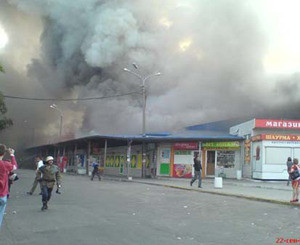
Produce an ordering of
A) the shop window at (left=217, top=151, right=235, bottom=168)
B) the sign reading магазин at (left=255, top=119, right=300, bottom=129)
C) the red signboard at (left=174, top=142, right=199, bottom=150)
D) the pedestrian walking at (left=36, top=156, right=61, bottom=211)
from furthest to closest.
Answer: the red signboard at (left=174, top=142, right=199, bottom=150), the shop window at (left=217, top=151, right=235, bottom=168), the sign reading магазин at (left=255, top=119, right=300, bottom=129), the pedestrian walking at (left=36, top=156, right=61, bottom=211)

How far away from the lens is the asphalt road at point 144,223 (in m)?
6.34

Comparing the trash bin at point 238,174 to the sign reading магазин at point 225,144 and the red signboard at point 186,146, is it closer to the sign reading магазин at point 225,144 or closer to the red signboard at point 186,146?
the sign reading магазин at point 225,144

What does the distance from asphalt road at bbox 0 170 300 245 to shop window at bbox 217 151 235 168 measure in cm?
1729

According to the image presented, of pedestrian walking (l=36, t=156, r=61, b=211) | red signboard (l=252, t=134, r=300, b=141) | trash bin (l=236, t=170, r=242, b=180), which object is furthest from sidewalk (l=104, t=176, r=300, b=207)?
pedestrian walking (l=36, t=156, r=61, b=211)

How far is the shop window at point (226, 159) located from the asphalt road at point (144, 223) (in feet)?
56.7

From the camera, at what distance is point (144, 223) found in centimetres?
787

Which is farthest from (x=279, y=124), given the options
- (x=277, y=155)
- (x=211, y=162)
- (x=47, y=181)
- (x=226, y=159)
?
(x=47, y=181)

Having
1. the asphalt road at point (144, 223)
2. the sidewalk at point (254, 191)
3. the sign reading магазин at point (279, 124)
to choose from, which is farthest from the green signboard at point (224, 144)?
the asphalt road at point (144, 223)

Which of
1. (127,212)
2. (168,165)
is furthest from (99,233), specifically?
(168,165)

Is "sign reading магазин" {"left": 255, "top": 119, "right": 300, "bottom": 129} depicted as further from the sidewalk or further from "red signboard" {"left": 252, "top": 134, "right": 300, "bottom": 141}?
the sidewalk

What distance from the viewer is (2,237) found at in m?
6.32

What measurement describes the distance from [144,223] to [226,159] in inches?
863

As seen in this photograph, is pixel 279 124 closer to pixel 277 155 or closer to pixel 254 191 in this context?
pixel 277 155

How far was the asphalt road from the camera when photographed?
20.8 ft
